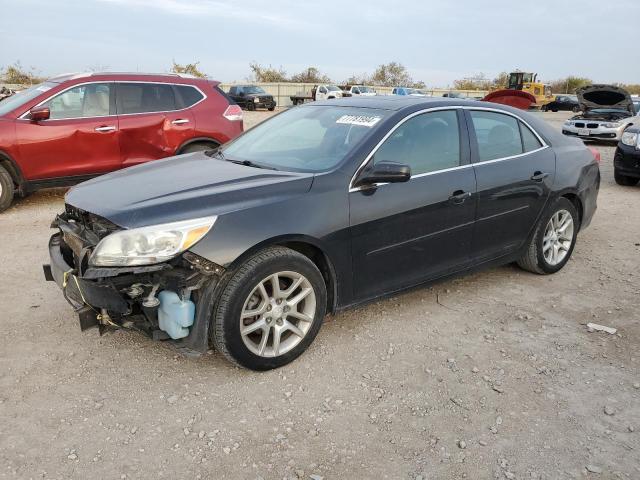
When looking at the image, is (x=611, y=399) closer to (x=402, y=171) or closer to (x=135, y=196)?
(x=402, y=171)

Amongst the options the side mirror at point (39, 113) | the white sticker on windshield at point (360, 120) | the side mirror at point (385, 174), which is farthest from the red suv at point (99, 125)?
the side mirror at point (385, 174)

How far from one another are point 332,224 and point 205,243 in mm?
807

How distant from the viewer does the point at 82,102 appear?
7.23 m

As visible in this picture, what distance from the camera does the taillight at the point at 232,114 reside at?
8055 mm

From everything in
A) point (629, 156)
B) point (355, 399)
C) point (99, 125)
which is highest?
point (99, 125)

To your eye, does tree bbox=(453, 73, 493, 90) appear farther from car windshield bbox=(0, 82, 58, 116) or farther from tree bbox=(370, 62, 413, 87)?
car windshield bbox=(0, 82, 58, 116)

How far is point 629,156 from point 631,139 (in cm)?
28

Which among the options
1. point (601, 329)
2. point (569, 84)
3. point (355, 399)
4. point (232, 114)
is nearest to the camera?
point (355, 399)

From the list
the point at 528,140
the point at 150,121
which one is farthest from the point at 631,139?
the point at 150,121

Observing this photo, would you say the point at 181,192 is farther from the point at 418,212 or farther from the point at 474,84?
the point at 474,84

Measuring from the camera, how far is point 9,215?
6922mm

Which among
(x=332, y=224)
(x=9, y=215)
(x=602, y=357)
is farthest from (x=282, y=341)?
(x=9, y=215)

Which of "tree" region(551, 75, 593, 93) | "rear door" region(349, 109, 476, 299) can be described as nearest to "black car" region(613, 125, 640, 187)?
"rear door" region(349, 109, 476, 299)

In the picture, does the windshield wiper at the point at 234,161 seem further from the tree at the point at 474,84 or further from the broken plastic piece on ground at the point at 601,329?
the tree at the point at 474,84
